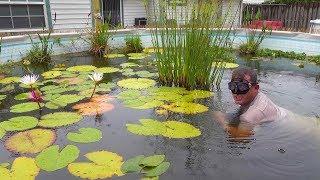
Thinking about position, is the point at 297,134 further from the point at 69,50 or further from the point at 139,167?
the point at 69,50

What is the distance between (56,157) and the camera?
2.64m

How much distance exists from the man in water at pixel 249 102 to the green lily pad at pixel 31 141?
179 cm

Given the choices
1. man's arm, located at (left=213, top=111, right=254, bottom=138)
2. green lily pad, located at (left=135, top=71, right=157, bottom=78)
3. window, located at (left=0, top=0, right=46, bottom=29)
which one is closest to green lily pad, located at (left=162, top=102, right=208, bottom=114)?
man's arm, located at (left=213, top=111, right=254, bottom=138)

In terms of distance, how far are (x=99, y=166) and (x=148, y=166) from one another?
0.39 metres

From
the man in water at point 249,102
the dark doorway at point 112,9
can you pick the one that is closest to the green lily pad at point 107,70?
the man in water at point 249,102

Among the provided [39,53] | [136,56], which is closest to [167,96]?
[136,56]

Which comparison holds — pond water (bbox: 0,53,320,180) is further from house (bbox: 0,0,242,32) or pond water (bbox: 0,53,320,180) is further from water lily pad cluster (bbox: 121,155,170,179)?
house (bbox: 0,0,242,32)

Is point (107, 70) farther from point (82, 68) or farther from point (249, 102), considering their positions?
point (249, 102)

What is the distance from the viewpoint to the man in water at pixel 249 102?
3121mm

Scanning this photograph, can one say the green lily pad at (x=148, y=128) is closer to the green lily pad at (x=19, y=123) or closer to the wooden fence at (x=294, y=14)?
the green lily pad at (x=19, y=123)

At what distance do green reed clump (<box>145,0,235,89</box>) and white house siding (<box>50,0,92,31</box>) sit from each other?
570 centimetres

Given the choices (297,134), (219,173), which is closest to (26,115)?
(219,173)

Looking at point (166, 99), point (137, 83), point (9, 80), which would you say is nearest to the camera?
point (166, 99)

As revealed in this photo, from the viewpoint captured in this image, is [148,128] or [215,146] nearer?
[215,146]
